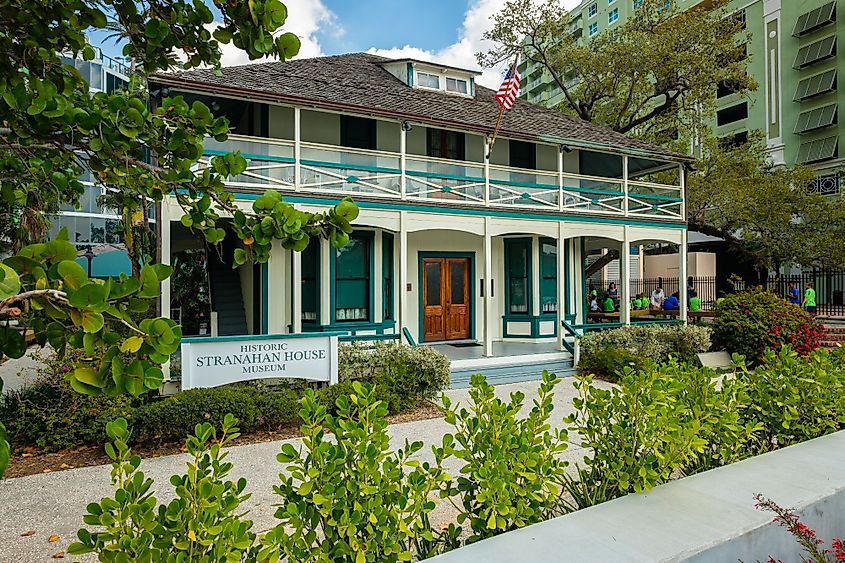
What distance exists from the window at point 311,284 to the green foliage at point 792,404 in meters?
10.3

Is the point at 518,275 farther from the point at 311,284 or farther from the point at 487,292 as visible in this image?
the point at 311,284

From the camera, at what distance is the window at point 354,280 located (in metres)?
13.8

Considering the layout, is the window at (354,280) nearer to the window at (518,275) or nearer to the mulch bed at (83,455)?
the window at (518,275)

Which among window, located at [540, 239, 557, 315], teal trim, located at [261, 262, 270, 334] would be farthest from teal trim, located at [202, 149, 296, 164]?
window, located at [540, 239, 557, 315]

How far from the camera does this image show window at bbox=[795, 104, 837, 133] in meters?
33.7

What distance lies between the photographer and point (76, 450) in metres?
7.77

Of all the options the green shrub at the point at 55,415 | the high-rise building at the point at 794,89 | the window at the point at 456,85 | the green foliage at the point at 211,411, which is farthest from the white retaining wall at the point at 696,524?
the high-rise building at the point at 794,89

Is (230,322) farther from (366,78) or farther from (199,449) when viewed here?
(199,449)

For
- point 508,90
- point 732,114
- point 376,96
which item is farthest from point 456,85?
point 732,114

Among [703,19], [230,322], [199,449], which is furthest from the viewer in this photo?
[703,19]

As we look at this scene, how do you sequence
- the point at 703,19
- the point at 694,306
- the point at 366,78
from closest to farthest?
the point at 366,78, the point at 703,19, the point at 694,306

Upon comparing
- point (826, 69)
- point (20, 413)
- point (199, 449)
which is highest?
point (826, 69)

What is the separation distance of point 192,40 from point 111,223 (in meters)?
43.1

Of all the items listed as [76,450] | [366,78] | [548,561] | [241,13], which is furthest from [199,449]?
[366,78]
